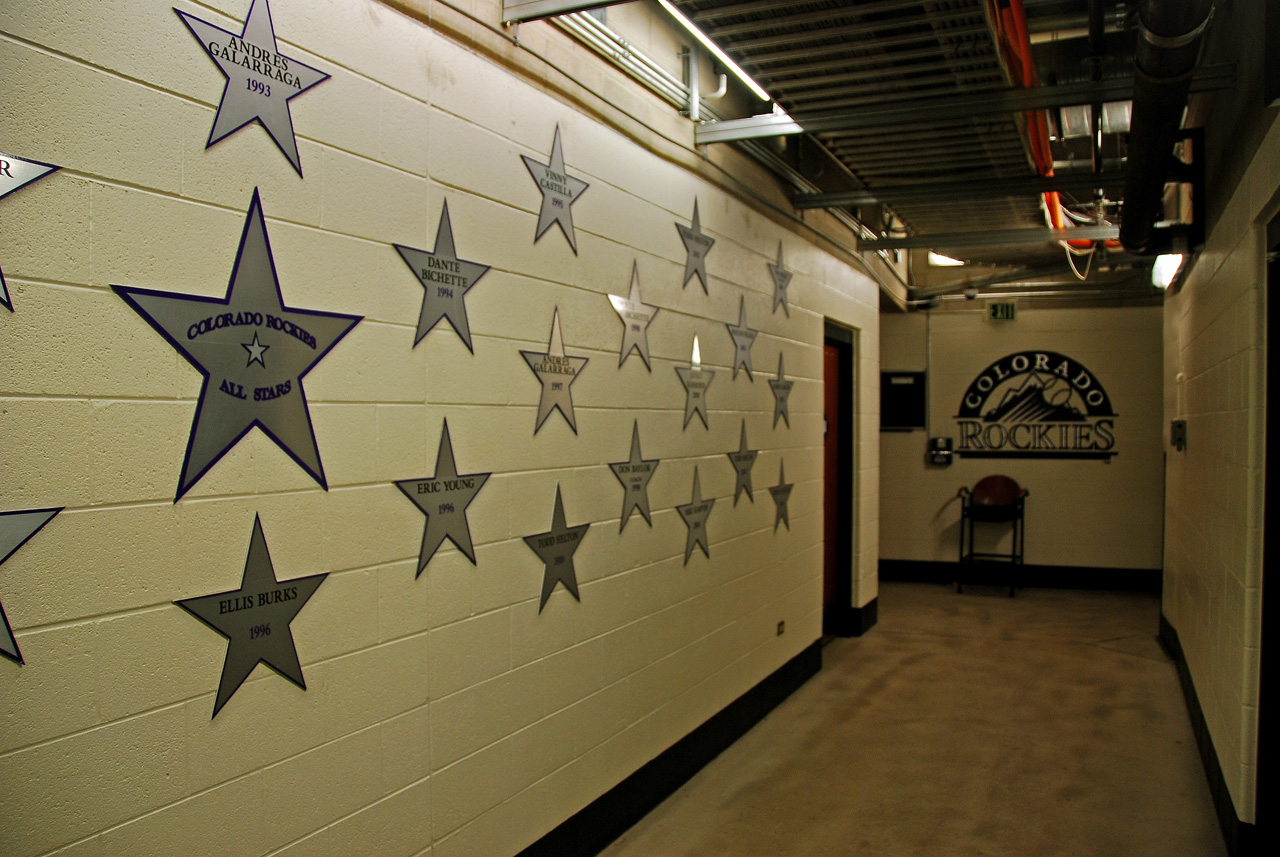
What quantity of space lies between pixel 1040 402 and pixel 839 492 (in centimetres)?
277

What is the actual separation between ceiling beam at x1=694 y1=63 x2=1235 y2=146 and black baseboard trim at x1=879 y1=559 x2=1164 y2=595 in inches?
197

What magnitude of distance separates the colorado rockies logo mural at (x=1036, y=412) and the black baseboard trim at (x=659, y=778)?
4.04 m

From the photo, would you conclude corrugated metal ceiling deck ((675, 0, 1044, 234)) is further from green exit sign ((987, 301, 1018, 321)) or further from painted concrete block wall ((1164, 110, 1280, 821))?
green exit sign ((987, 301, 1018, 321))

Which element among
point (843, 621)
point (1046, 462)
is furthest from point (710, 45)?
point (1046, 462)

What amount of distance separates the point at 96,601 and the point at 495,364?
116cm

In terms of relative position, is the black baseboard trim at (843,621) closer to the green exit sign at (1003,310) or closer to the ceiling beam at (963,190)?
the ceiling beam at (963,190)

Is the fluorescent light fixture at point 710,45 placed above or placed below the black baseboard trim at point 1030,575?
above

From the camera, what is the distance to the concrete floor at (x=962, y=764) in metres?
3.12

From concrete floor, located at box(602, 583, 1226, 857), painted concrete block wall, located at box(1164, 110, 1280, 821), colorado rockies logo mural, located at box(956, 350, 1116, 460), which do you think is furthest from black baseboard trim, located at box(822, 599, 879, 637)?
colorado rockies logo mural, located at box(956, 350, 1116, 460)

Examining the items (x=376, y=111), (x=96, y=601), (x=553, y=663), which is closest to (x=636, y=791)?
(x=553, y=663)

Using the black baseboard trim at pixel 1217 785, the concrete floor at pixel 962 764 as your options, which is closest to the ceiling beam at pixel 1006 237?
the black baseboard trim at pixel 1217 785

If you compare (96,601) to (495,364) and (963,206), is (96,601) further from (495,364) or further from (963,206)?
(963,206)

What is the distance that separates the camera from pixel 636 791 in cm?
320

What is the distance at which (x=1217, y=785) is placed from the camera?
131 inches
